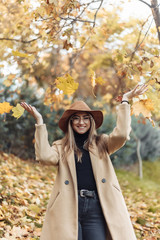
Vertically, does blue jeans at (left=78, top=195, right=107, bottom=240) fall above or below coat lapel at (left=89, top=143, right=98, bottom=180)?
below

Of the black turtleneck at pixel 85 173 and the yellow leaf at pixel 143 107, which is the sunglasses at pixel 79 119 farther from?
the yellow leaf at pixel 143 107

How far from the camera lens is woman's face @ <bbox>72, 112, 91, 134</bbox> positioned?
253cm

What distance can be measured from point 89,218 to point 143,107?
3.89ft

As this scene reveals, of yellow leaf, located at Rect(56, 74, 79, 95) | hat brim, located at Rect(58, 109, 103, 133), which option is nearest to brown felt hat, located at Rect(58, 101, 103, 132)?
hat brim, located at Rect(58, 109, 103, 133)

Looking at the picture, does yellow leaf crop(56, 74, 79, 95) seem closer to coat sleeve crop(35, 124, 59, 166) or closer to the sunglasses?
the sunglasses

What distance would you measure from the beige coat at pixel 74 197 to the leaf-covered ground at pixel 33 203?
0.98m

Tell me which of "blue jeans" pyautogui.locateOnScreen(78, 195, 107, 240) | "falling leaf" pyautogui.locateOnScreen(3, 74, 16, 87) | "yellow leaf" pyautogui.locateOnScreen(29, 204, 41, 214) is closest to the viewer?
Answer: "blue jeans" pyautogui.locateOnScreen(78, 195, 107, 240)

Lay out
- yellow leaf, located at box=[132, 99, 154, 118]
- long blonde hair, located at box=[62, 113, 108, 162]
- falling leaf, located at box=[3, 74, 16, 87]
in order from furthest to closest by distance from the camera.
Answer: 1. falling leaf, located at box=[3, 74, 16, 87]
2. yellow leaf, located at box=[132, 99, 154, 118]
3. long blonde hair, located at box=[62, 113, 108, 162]

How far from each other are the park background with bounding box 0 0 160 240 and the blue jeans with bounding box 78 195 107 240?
3.20 ft

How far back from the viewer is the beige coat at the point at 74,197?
7.29 feet

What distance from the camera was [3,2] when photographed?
13.3 ft

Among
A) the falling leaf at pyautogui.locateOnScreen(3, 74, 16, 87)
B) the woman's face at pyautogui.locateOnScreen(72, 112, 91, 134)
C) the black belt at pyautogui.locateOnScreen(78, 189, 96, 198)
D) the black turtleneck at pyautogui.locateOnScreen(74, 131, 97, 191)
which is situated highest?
the falling leaf at pyautogui.locateOnScreen(3, 74, 16, 87)

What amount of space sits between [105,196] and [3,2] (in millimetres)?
3285

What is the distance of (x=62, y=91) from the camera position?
430 cm
